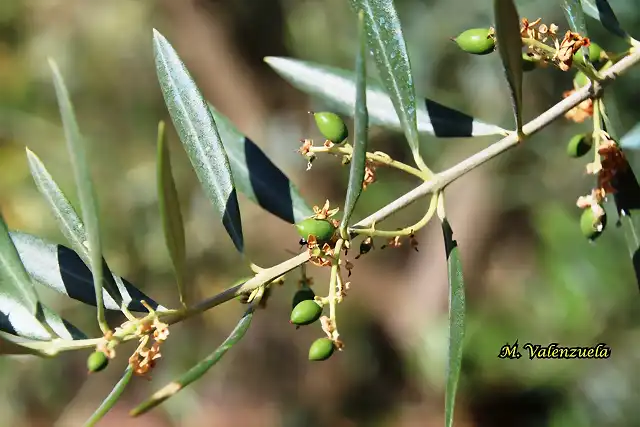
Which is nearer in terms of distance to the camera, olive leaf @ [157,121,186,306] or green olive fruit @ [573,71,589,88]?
olive leaf @ [157,121,186,306]


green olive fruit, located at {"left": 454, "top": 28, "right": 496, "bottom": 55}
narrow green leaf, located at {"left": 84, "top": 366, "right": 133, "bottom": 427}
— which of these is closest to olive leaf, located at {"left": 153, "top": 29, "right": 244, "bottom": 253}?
narrow green leaf, located at {"left": 84, "top": 366, "right": 133, "bottom": 427}

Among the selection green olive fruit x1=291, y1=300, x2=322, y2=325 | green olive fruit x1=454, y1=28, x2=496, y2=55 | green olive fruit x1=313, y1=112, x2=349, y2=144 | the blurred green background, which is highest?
green olive fruit x1=454, y1=28, x2=496, y2=55

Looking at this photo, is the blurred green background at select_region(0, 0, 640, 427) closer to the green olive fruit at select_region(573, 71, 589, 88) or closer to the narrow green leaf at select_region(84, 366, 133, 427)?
the green olive fruit at select_region(573, 71, 589, 88)

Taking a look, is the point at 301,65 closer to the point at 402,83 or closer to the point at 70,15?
the point at 402,83

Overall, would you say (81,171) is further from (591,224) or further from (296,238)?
(296,238)
